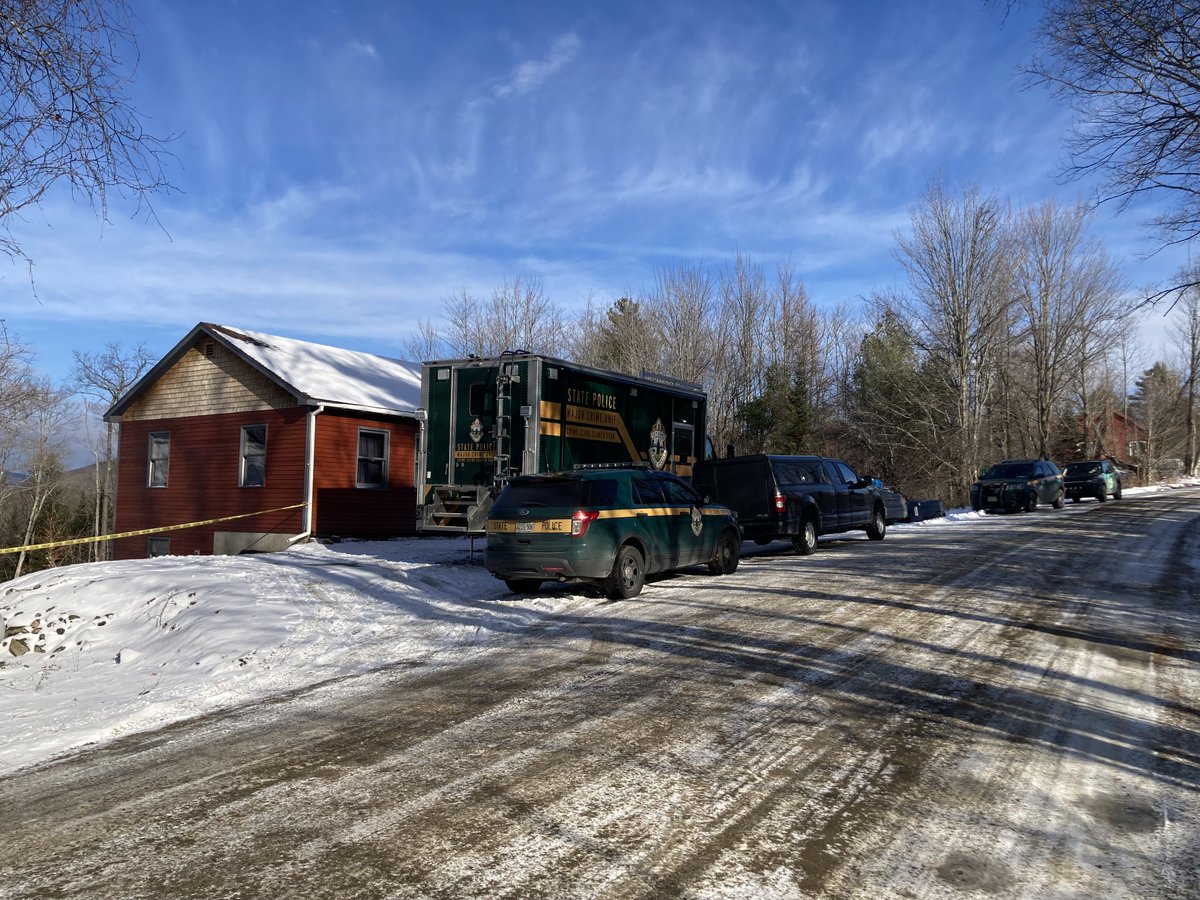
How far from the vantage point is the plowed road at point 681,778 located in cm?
350

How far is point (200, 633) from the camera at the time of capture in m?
8.84

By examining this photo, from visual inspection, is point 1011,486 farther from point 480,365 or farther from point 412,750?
point 412,750

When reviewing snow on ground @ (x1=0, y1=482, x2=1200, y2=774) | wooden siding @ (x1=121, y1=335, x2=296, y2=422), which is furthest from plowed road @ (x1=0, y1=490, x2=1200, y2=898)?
wooden siding @ (x1=121, y1=335, x2=296, y2=422)

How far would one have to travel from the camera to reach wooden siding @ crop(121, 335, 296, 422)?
2241 cm

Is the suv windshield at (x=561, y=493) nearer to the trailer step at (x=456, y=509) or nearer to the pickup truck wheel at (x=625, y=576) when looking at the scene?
the pickup truck wheel at (x=625, y=576)

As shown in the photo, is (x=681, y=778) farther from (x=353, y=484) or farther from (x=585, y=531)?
(x=353, y=484)

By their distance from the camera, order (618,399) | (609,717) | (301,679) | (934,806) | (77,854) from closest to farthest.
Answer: (77,854)
(934,806)
(609,717)
(301,679)
(618,399)

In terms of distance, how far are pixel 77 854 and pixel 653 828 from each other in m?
2.67

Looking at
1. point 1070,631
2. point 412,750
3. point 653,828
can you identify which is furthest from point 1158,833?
point 1070,631

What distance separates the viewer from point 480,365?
46.9ft

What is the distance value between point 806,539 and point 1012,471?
15084 millimetres

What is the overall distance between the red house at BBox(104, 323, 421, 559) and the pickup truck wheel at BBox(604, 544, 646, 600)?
12287 mm

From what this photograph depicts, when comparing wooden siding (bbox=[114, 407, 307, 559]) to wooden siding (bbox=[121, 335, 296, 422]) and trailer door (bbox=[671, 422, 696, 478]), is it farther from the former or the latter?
trailer door (bbox=[671, 422, 696, 478])

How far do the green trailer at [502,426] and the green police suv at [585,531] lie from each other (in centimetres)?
219
